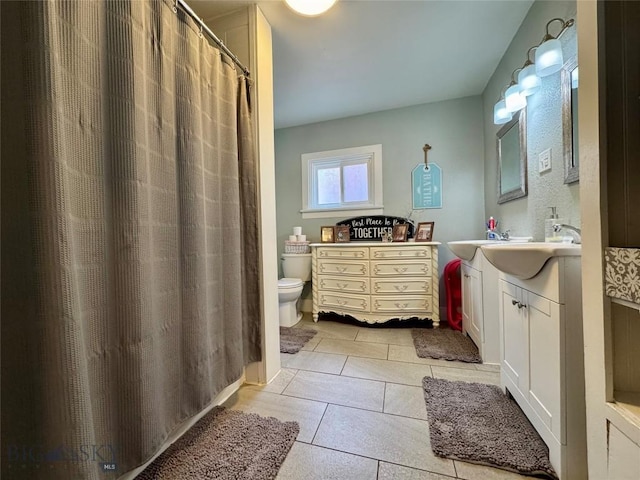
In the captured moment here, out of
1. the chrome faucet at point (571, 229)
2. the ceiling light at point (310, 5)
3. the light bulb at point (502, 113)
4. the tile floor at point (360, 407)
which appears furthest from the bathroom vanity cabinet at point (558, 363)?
the ceiling light at point (310, 5)

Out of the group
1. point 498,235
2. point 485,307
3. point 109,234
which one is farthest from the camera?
point 498,235

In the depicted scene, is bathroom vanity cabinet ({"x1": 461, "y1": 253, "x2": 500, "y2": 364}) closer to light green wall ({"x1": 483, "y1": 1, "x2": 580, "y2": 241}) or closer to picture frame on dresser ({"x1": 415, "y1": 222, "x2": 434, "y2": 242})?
light green wall ({"x1": 483, "y1": 1, "x2": 580, "y2": 241})

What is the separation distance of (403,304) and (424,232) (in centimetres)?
78

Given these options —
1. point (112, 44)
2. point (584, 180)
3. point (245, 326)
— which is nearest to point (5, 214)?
point (112, 44)

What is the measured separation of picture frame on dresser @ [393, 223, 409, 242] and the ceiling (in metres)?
1.33

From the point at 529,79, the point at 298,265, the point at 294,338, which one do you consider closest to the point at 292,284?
the point at 298,265

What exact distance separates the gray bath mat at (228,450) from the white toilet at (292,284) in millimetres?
1262

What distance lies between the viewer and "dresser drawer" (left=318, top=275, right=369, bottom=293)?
98.1 inches

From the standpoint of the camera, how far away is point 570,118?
4.18 ft

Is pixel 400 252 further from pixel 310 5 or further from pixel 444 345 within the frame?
pixel 310 5

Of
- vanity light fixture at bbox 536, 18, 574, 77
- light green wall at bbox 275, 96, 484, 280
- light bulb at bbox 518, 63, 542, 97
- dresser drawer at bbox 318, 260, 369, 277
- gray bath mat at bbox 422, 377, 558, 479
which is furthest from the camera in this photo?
light green wall at bbox 275, 96, 484, 280

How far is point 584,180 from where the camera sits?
0.63m

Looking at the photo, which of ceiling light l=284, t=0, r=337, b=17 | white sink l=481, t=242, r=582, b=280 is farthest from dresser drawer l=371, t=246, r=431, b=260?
ceiling light l=284, t=0, r=337, b=17

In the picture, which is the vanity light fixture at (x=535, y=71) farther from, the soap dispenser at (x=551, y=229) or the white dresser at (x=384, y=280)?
the white dresser at (x=384, y=280)
